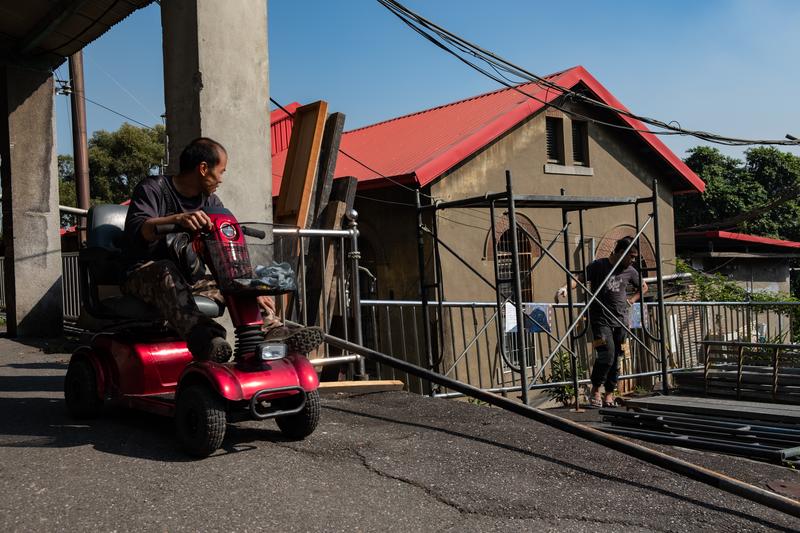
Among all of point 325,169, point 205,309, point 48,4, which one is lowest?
point 205,309

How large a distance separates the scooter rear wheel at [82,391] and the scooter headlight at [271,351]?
1.25 m

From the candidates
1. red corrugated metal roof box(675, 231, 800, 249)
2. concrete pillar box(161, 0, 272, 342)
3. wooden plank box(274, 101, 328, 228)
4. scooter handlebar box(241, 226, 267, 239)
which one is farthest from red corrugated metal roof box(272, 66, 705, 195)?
scooter handlebar box(241, 226, 267, 239)

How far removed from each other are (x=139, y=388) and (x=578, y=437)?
2459 mm

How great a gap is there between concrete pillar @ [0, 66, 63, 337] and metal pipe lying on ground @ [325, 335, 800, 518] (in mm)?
5762

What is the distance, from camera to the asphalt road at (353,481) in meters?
2.92

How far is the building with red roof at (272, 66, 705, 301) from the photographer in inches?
576

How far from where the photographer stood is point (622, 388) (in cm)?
1433

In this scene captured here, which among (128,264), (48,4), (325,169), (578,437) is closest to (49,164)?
(48,4)

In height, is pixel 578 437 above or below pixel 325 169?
below

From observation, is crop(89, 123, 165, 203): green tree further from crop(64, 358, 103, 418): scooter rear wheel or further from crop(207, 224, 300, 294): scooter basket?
crop(207, 224, 300, 294): scooter basket

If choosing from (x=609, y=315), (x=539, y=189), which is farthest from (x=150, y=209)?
(x=539, y=189)

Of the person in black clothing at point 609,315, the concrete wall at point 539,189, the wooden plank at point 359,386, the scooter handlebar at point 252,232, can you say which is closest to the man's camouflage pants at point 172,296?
the scooter handlebar at point 252,232

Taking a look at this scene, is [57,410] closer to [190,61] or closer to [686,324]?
[190,61]

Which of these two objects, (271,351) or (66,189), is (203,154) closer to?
(271,351)
